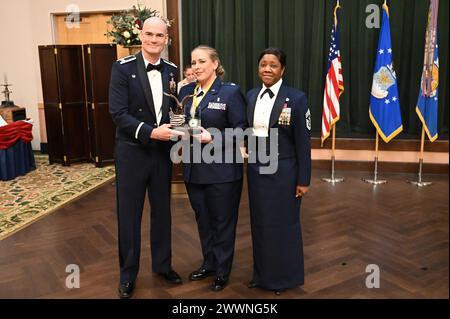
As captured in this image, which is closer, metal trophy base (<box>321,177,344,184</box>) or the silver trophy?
the silver trophy

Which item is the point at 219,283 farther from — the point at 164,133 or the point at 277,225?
the point at 164,133

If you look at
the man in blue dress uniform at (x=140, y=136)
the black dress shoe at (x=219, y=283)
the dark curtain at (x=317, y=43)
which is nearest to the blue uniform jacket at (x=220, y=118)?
the man in blue dress uniform at (x=140, y=136)

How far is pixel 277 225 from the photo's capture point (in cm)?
282

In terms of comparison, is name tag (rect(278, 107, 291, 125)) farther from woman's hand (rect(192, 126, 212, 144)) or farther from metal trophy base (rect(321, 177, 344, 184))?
metal trophy base (rect(321, 177, 344, 184))

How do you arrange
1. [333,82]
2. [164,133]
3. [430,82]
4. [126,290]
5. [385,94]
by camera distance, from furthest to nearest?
[333,82], [385,94], [430,82], [126,290], [164,133]

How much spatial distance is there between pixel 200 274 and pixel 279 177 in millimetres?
933

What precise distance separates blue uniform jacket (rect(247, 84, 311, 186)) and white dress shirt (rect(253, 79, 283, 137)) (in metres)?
0.03

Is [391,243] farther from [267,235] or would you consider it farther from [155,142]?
[155,142]

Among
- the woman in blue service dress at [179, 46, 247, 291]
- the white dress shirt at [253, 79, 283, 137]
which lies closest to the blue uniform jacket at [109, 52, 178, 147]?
the woman in blue service dress at [179, 46, 247, 291]

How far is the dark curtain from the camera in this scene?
6012mm

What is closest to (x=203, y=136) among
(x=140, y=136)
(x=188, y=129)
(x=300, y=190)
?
(x=188, y=129)

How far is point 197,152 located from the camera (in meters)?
2.83

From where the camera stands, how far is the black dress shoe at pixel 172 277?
307cm
